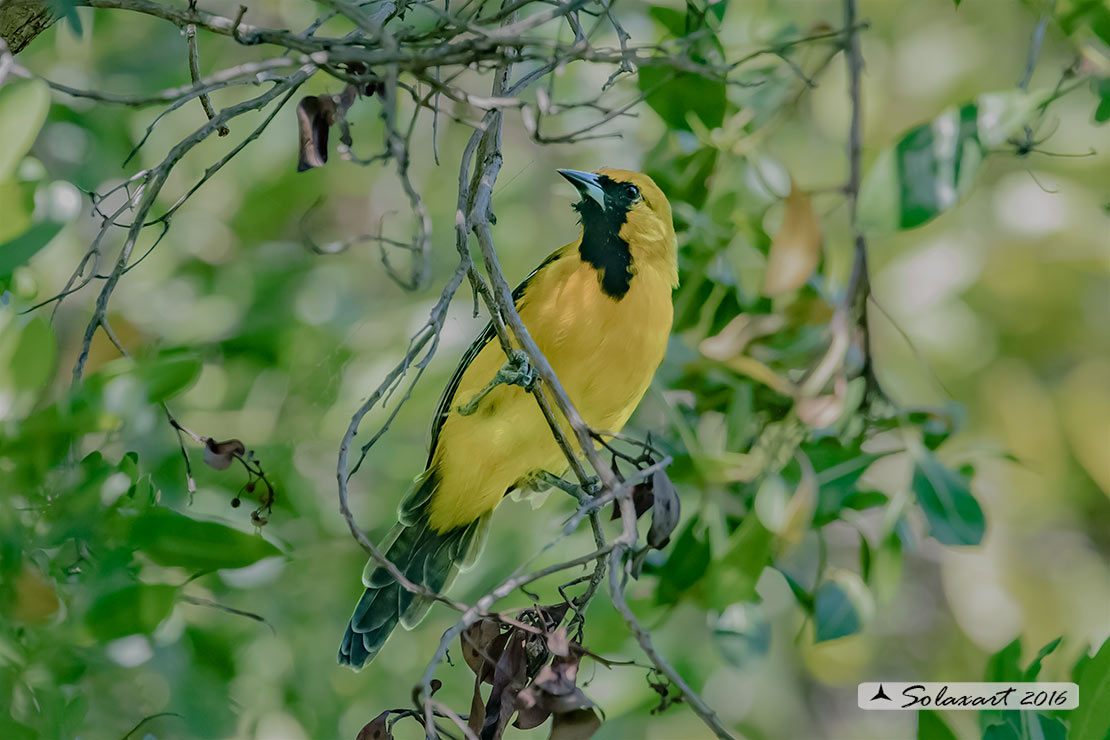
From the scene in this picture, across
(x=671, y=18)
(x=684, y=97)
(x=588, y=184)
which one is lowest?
(x=588, y=184)

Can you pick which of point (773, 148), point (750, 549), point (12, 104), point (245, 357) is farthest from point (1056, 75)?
point (12, 104)

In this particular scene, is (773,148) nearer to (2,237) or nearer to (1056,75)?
(1056,75)

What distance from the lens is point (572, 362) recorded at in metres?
2.58

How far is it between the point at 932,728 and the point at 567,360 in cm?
108

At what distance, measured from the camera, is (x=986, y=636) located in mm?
3939

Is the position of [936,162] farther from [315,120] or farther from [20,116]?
[20,116]

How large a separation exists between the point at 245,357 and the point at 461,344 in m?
0.59

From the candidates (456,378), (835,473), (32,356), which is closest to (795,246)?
(835,473)

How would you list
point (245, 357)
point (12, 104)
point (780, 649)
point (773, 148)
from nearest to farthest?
point (12, 104) → point (245, 357) → point (773, 148) → point (780, 649)

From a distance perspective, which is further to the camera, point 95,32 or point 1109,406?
point 1109,406

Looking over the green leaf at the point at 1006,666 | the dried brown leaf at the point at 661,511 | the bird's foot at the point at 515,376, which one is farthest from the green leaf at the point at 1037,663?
the bird's foot at the point at 515,376

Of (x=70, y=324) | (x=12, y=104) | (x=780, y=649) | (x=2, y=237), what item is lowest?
(x=780, y=649)

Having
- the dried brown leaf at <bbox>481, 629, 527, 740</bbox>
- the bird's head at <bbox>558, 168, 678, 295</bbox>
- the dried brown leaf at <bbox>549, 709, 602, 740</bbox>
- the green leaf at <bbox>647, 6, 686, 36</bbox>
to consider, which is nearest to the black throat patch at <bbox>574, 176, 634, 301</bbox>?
the bird's head at <bbox>558, 168, 678, 295</bbox>

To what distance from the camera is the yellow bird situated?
2566 millimetres
